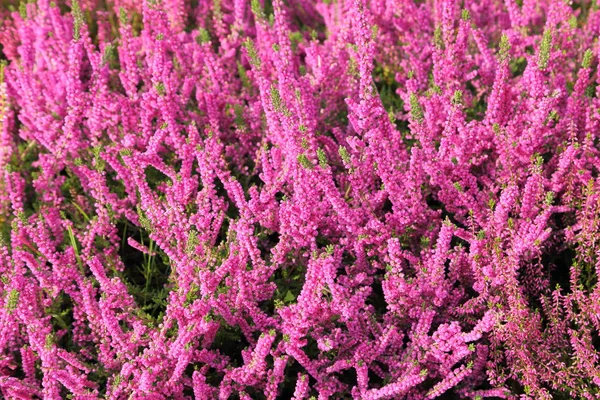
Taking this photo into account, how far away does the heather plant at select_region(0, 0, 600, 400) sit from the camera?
2.40 meters

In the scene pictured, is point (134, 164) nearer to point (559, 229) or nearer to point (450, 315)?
point (450, 315)

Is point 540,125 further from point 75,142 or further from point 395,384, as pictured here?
point 75,142

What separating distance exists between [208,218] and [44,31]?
1979 millimetres

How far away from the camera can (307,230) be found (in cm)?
258

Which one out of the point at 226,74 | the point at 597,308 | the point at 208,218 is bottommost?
the point at 597,308

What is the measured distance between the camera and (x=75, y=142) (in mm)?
3312

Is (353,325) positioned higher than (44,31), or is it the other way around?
(44,31)

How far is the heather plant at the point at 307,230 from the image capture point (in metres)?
2.40

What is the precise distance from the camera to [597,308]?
2430 mm

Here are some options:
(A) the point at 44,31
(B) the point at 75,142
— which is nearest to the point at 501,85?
(B) the point at 75,142

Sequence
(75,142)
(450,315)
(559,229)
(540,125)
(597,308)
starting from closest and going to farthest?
(597,308), (450,315), (540,125), (559,229), (75,142)

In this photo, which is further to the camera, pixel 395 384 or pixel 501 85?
pixel 501 85

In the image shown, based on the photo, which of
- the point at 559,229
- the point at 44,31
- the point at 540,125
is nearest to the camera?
the point at 540,125

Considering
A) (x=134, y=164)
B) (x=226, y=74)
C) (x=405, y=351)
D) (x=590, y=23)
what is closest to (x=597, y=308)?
(x=405, y=351)
